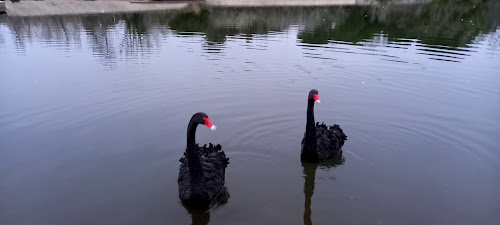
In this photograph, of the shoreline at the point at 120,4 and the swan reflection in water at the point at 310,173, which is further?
the shoreline at the point at 120,4

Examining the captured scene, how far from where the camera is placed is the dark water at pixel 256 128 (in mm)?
4492

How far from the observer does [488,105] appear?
7.68m

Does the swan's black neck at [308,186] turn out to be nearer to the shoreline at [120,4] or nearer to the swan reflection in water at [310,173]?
the swan reflection in water at [310,173]

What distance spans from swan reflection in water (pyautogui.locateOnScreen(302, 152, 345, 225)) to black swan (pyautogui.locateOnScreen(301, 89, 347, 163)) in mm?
77

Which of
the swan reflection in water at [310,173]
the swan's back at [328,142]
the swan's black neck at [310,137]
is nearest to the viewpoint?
the swan reflection in water at [310,173]

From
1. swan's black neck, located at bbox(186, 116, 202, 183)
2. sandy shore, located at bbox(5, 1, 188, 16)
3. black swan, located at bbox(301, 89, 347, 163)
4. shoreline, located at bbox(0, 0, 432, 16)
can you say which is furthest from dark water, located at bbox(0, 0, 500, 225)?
shoreline, located at bbox(0, 0, 432, 16)

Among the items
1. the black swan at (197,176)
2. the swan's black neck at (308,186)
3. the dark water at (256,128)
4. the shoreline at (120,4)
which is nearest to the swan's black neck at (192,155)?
the black swan at (197,176)

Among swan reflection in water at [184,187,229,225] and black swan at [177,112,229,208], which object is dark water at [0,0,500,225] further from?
black swan at [177,112,229,208]

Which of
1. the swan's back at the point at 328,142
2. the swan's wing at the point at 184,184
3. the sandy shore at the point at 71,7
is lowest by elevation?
the swan's wing at the point at 184,184

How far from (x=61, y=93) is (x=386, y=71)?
335 inches

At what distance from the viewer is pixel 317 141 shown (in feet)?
17.7

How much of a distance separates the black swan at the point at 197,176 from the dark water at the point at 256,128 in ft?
0.67

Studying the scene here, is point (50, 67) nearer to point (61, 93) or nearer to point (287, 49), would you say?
point (61, 93)

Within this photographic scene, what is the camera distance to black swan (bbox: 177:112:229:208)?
13.6ft
